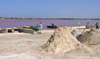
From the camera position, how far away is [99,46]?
30.4ft

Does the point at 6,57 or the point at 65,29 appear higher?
the point at 65,29

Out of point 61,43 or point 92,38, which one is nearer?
point 61,43

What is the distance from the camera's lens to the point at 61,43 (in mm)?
8617

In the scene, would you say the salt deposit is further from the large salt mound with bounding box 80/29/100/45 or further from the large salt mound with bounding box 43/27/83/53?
the large salt mound with bounding box 80/29/100/45

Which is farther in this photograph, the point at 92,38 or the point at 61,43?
the point at 92,38

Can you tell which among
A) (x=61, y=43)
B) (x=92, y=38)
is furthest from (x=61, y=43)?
(x=92, y=38)

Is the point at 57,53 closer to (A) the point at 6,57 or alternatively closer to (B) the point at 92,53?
(B) the point at 92,53

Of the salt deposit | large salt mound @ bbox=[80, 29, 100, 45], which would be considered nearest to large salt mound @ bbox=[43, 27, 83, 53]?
the salt deposit

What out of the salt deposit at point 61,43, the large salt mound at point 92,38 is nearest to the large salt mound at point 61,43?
the salt deposit at point 61,43

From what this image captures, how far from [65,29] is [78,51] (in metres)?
1.54

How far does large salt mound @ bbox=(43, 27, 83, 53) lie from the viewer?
8.43 metres

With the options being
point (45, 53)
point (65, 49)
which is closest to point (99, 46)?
point (65, 49)

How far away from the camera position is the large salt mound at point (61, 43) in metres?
8.43

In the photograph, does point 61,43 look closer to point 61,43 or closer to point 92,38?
point 61,43
